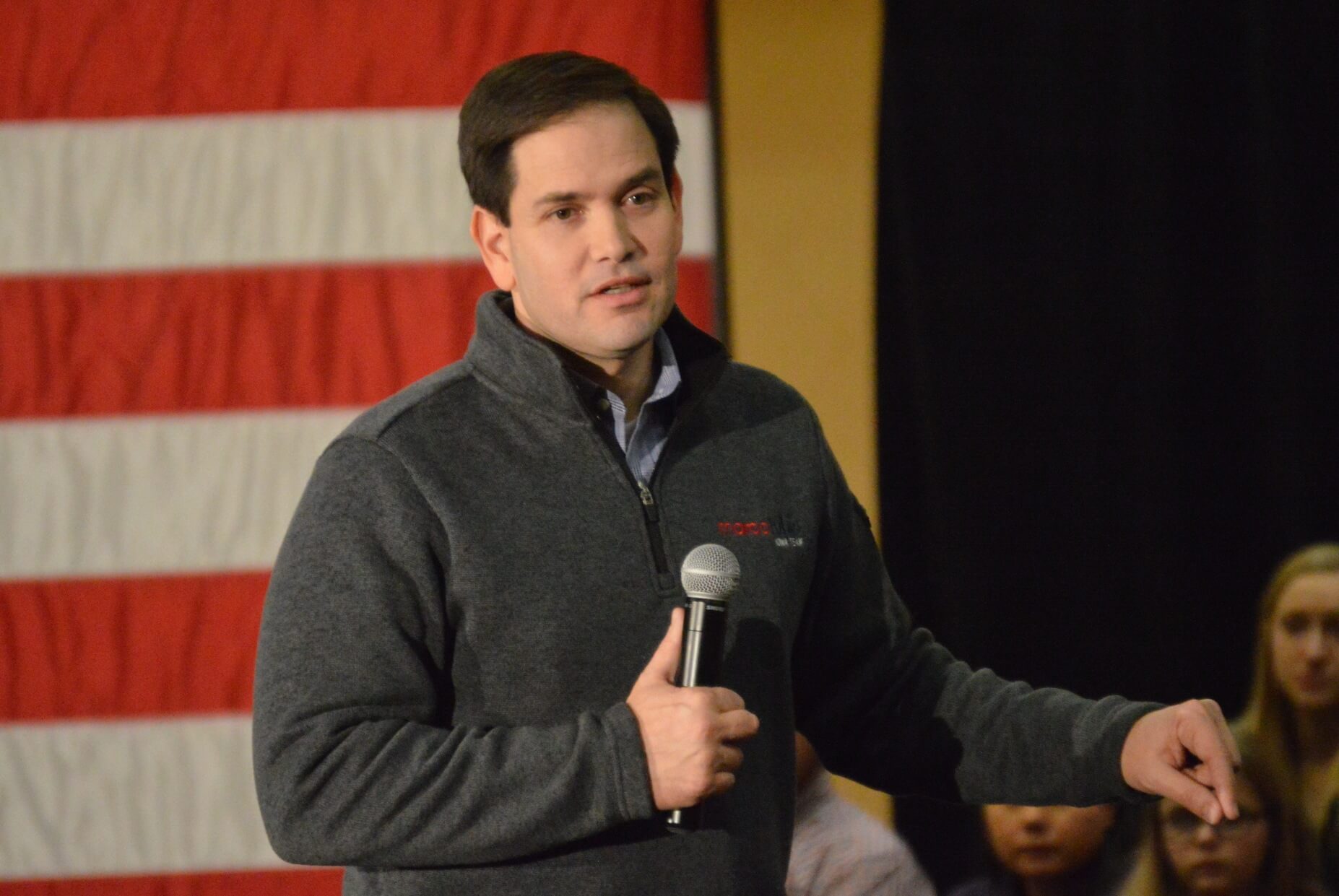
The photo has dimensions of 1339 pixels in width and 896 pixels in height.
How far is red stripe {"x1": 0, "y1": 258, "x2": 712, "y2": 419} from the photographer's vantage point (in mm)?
2195

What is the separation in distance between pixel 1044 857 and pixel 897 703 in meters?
1.14

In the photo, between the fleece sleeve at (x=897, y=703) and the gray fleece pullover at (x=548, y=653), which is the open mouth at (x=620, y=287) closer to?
the gray fleece pullover at (x=548, y=653)

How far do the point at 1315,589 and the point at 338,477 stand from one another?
1.78 meters

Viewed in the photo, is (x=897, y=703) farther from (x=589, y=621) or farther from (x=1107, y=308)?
(x=1107, y=308)

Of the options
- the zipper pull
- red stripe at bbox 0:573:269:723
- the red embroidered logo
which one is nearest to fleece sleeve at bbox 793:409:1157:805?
the red embroidered logo

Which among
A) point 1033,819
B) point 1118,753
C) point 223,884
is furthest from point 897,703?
point 223,884

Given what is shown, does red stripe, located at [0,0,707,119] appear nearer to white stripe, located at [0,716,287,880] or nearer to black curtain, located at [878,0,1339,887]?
black curtain, located at [878,0,1339,887]

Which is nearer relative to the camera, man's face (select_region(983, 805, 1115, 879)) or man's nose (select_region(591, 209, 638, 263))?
man's nose (select_region(591, 209, 638, 263))

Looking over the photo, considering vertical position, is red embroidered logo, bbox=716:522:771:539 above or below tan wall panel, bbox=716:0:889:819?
below

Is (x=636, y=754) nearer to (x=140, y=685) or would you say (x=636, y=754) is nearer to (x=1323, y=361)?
(x=140, y=685)

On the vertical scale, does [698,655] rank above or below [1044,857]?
above

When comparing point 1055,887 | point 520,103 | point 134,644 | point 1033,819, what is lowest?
point 1055,887

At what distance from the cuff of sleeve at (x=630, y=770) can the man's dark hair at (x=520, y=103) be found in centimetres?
46

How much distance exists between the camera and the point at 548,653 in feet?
3.39
